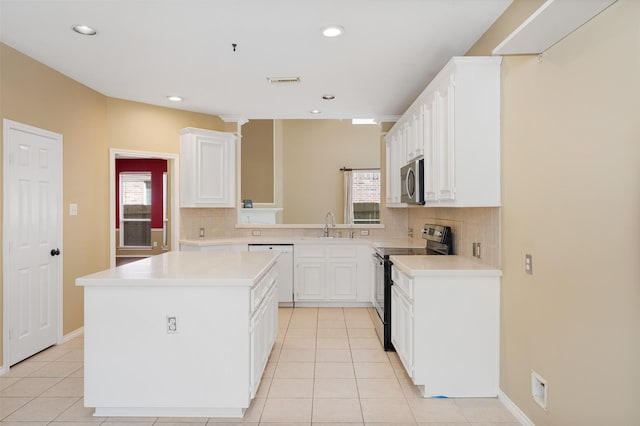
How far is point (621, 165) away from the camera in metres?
1.60

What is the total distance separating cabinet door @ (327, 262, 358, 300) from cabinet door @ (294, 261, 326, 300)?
0.09m

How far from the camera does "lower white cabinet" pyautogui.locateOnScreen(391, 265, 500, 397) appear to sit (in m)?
2.64

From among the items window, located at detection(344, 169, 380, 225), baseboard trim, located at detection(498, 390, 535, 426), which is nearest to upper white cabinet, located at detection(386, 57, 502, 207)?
baseboard trim, located at detection(498, 390, 535, 426)

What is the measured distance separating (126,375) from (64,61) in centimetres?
277

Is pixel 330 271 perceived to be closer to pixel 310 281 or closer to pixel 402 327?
pixel 310 281

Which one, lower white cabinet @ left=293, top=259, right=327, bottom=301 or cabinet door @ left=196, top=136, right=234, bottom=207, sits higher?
cabinet door @ left=196, top=136, right=234, bottom=207

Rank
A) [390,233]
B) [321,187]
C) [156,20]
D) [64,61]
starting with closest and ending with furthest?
[156,20]
[64,61]
[390,233]
[321,187]

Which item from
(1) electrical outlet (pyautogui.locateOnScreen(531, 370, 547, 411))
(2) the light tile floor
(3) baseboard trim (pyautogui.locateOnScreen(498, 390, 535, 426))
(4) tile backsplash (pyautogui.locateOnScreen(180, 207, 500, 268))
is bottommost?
(2) the light tile floor

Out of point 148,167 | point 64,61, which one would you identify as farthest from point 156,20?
point 148,167

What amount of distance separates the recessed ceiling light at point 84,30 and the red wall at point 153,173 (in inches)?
210

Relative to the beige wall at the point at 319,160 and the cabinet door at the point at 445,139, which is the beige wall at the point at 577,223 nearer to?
the cabinet door at the point at 445,139

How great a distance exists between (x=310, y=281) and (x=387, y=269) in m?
1.93

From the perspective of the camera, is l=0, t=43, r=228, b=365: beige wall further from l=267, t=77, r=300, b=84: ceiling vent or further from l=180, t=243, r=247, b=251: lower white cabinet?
l=267, t=77, r=300, b=84: ceiling vent

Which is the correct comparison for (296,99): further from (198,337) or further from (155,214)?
(155,214)
